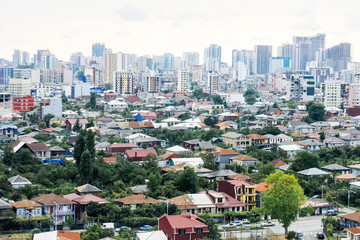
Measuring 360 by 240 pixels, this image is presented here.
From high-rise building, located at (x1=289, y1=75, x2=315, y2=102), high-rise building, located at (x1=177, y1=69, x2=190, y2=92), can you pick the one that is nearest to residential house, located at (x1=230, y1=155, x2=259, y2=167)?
high-rise building, located at (x1=289, y1=75, x2=315, y2=102)

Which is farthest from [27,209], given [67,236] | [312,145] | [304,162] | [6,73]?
[6,73]

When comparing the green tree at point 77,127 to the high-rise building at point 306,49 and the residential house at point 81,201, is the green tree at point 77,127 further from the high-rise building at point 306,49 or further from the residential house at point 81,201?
the high-rise building at point 306,49

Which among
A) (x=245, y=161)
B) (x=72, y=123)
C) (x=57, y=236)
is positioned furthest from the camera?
(x=72, y=123)

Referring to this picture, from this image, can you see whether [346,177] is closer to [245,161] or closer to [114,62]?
[245,161]

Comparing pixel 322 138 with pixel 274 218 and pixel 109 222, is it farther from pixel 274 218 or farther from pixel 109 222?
pixel 109 222

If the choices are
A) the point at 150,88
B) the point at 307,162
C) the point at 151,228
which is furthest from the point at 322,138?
the point at 150,88
